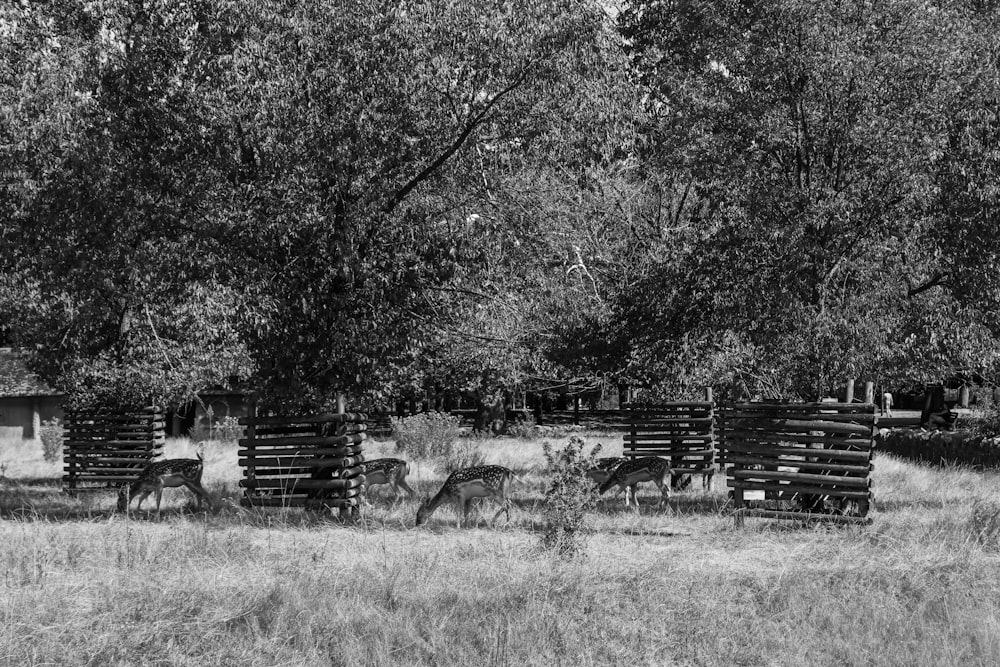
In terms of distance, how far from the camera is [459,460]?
77.8 feet

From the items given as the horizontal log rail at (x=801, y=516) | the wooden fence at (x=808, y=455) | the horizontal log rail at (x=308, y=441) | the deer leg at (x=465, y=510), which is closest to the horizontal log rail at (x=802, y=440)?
the wooden fence at (x=808, y=455)

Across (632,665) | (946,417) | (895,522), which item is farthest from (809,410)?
(946,417)

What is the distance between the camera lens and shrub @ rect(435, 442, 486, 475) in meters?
22.7

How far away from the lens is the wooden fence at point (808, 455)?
13367 mm

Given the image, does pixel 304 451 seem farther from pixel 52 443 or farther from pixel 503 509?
pixel 52 443

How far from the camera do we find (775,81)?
14.4 metres

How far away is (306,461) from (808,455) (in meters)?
6.25

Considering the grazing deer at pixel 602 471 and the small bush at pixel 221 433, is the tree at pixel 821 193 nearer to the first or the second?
the grazing deer at pixel 602 471

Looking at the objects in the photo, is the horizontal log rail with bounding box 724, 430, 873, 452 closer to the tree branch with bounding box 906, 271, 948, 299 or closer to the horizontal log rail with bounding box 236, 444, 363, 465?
the tree branch with bounding box 906, 271, 948, 299

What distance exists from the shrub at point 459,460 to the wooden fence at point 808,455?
344 inches

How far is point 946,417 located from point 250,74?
3514cm

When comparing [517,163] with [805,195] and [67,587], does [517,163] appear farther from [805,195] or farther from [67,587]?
[67,587]

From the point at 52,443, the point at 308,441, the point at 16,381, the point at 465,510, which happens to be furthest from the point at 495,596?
the point at 16,381

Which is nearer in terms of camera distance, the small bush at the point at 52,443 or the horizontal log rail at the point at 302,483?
the horizontal log rail at the point at 302,483
